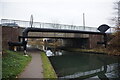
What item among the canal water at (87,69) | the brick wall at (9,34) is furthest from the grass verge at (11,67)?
the brick wall at (9,34)

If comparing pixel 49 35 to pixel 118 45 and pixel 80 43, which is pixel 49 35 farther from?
pixel 118 45

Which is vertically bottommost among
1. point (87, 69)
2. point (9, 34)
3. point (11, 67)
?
point (87, 69)

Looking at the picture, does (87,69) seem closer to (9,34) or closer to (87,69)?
(87,69)

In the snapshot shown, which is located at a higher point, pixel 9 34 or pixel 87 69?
pixel 9 34

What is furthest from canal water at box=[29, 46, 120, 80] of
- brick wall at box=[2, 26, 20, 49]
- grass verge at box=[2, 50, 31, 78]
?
brick wall at box=[2, 26, 20, 49]

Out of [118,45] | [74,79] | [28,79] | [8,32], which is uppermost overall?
[8,32]

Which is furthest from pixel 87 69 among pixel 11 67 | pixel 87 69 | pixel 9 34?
pixel 9 34

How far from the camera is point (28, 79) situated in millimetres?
7227

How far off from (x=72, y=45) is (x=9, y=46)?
2157 cm

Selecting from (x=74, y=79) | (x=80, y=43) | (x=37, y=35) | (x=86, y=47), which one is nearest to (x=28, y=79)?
(x=74, y=79)

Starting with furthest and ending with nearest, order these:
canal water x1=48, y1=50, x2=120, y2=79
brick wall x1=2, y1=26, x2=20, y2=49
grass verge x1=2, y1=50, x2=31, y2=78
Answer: brick wall x1=2, y1=26, x2=20, y2=49
canal water x1=48, y1=50, x2=120, y2=79
grass verge x1=2, y1=50, x2=31, y2=78

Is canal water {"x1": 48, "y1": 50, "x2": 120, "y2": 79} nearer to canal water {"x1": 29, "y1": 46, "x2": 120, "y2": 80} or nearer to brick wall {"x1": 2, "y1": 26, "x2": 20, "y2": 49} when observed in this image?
canal water {"x1": 29, "y1": 46, "x2": 120, "y2": 80}

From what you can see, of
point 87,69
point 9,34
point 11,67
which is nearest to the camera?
point 11,67

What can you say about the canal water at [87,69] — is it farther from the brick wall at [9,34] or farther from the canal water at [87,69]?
the brick wall at [9,34]
